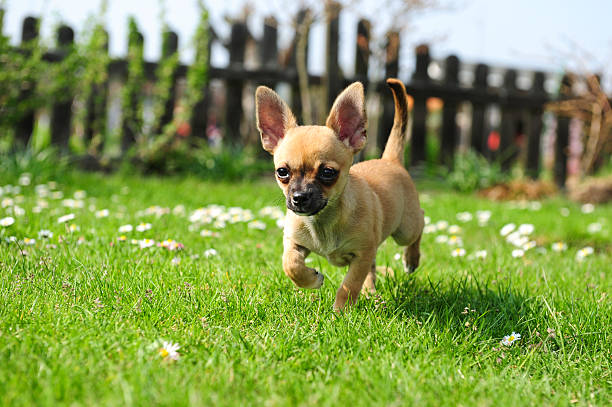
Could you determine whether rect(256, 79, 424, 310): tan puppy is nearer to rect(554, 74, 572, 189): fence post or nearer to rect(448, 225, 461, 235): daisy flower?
rect(448, 225, 461, 235): daisy flower

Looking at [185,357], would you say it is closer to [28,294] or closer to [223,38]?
[28,294]

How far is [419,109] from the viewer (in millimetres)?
9234

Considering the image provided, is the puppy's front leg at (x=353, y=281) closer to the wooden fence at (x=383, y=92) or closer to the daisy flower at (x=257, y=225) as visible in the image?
the daisy flower at (x=257, y=225)

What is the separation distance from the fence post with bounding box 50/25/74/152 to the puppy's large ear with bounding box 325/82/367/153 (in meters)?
6.10

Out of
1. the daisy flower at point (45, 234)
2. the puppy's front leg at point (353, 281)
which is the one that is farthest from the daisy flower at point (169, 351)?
the daisy flower at point (45, 234)

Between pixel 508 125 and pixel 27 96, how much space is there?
7797mm

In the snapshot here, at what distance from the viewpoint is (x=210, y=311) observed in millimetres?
2496

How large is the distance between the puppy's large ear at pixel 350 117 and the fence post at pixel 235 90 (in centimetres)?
569

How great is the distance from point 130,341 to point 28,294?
684 millimetres

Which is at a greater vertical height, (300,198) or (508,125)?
(300,198)

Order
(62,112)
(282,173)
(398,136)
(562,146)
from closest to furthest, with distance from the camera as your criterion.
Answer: (282,173), (398,136), (62,112), (562,146)

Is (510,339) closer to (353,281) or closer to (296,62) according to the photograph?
(353,281)

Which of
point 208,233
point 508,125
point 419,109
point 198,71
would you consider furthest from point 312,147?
point 508,125

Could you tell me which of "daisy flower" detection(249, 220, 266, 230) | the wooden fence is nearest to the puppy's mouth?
"daisy flower" detection(249, 220, 266, 230)
